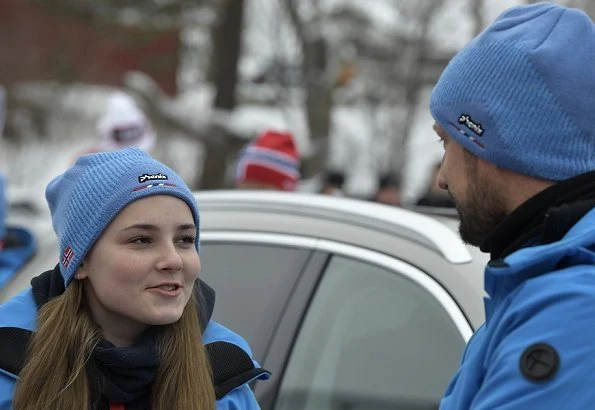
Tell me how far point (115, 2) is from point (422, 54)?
4.34 metres

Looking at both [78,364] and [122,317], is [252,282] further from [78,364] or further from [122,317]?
[78,364]

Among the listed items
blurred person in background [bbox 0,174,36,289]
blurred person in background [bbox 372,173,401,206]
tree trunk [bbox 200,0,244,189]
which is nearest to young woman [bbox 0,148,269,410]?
blurred person in background [bbox 0,174,36,289]

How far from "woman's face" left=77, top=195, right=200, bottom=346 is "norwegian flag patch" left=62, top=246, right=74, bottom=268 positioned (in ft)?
0.12

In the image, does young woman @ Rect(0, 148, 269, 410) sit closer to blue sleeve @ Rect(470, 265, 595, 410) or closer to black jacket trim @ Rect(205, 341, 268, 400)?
black jacket trim @ Rect(205, 341, 268, 400)

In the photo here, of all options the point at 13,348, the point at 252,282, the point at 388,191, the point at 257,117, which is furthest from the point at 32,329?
the point at 257,117

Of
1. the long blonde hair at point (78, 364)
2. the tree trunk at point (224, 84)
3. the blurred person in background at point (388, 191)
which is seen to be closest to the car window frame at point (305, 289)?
the long blonde hair at point (78, 364)

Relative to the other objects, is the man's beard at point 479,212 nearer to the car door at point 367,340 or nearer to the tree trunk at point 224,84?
the car door at point 367,340

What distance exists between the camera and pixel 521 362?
73.1 inches

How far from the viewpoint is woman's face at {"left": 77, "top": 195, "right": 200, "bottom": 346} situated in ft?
8.23

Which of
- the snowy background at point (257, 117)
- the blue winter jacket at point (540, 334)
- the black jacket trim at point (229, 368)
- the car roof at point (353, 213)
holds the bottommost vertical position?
the snowy background at point (257, 117)

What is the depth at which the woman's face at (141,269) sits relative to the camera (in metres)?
2.51

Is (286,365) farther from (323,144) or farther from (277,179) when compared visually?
(323,144)

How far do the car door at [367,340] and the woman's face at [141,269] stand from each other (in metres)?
0.78

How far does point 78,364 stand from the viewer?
2.45 m
